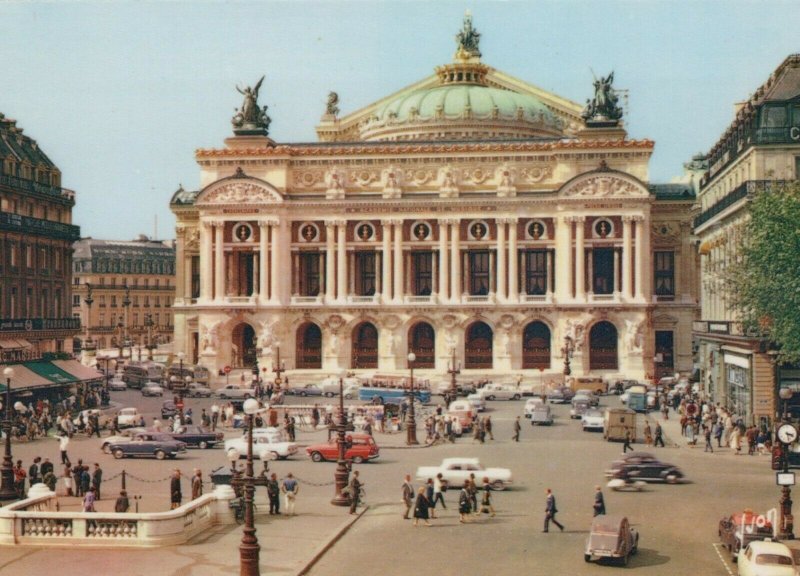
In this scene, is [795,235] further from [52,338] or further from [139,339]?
[139,339]

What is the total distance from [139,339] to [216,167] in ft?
171

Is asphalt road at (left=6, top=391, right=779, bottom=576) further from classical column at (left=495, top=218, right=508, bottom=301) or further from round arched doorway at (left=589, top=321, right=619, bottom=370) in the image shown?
round arched doorway at (left=589, top=321, right=619, bottom=370)

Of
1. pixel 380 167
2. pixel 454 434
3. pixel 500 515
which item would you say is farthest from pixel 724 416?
pixel 380 167

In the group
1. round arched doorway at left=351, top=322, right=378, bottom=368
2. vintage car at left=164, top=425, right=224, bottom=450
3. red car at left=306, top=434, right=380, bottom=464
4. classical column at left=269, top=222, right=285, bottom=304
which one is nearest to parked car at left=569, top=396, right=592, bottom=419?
red car at left=306, top=434, right=380, bottom=464

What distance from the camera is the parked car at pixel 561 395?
274 feet

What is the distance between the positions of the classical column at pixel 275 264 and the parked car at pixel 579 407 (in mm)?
35722

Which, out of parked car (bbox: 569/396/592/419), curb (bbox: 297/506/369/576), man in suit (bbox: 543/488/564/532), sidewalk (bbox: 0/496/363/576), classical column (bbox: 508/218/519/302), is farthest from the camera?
classical column (bbox: 508/218/519/302)

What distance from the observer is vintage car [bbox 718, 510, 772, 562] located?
110ft

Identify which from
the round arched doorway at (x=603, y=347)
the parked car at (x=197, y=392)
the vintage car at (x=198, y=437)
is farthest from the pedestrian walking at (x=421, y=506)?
the round arched doorway at (x=603, y=347)

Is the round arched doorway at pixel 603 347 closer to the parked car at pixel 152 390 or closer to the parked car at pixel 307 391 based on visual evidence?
the parked car at pixel 307 391

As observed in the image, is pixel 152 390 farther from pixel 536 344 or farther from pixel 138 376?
pixel 536 344

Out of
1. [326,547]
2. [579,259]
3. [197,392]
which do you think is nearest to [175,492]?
[326,547]

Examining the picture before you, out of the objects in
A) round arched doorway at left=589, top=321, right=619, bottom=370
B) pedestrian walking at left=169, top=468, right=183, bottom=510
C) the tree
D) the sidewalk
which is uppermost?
the tree

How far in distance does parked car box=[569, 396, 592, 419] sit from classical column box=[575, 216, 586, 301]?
2582cm
